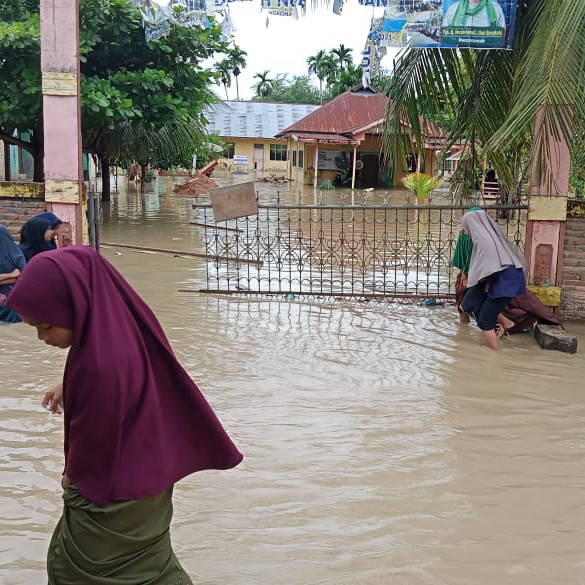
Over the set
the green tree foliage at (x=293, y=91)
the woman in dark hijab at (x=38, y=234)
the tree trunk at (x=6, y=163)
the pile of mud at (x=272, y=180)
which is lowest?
the woman in dark hijab at (x=38, y=234)

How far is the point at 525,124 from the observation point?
223 inches

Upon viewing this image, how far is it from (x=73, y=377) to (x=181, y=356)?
4380 mm

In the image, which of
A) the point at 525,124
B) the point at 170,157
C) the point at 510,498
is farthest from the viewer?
the point at 170,157

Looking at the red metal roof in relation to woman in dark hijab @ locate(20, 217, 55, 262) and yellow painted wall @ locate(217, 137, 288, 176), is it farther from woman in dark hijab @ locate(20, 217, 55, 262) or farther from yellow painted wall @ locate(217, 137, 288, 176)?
woman in dark hijab @ locate(20, 217, 55, 262)

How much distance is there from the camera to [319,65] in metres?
62.8

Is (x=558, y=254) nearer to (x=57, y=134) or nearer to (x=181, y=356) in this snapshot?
(x=181, y=356)

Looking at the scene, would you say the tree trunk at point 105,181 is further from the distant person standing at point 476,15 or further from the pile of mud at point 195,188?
the distant person standing at point 476,15

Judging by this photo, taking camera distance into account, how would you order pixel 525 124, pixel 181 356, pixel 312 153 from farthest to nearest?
1. pixel 312 153
2. pixel 181 356
3. pixel 525 124

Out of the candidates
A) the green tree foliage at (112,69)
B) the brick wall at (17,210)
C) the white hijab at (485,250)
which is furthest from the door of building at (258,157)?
the white hijab at (485,250)

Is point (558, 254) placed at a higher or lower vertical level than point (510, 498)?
higher

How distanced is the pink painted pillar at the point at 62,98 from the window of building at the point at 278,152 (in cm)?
4220

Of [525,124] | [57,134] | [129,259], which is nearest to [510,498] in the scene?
[525,124]

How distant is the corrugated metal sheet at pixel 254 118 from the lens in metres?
48.0

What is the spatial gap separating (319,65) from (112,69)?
5075cm
